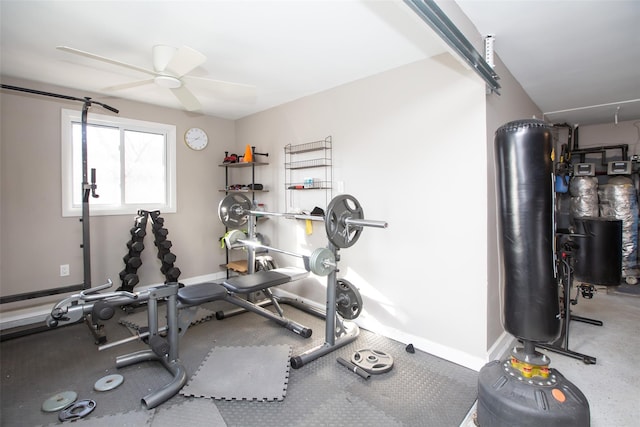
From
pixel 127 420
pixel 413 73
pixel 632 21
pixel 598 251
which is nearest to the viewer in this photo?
pixel 127 420

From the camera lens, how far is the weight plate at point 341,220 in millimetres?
2207

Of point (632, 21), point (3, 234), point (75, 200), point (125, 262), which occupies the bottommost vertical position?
point (125, 262)

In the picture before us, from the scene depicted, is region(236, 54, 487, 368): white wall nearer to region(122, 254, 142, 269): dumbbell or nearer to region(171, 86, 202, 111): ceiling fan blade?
region(171, 86, 202, 111): ceiling fan blade

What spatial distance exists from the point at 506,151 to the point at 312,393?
5.91 ft

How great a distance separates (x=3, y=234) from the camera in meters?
2.85

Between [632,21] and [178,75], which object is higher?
[632,21]

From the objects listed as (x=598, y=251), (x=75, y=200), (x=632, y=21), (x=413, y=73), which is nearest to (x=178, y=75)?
(x=413, y=73)

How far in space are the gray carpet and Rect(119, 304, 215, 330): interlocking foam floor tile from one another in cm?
17

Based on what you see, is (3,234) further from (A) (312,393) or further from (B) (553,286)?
(B) (553,286)

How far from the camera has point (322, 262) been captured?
2320 millimetres

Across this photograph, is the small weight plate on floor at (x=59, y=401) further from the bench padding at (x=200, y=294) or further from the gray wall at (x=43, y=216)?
the gray wall at (x=43, y=216)

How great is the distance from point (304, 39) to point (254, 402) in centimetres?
242

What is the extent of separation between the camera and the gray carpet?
68.6 inches

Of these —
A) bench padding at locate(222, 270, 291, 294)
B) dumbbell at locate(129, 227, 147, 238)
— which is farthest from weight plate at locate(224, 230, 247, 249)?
dumbbell at locate(129, 227, 147, 238)
